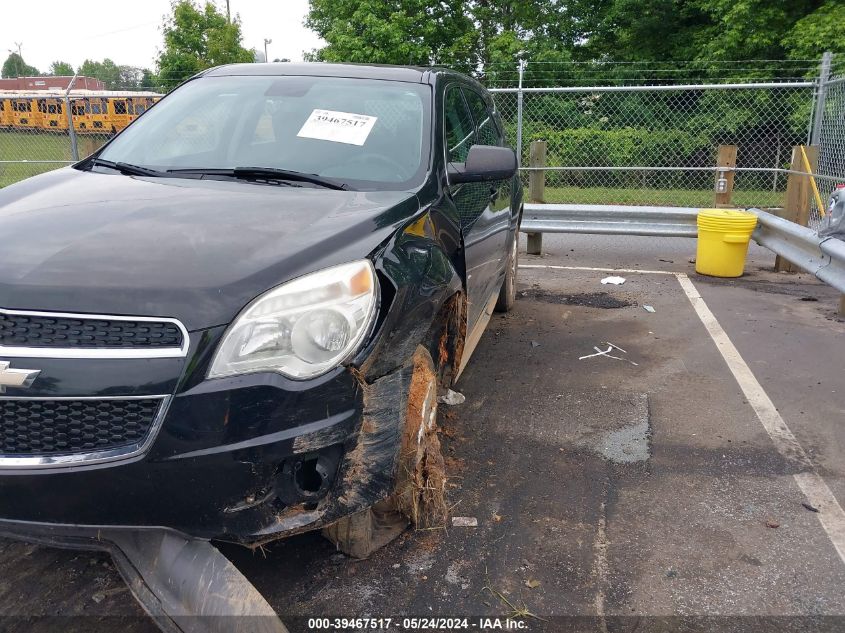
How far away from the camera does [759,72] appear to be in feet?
61.7

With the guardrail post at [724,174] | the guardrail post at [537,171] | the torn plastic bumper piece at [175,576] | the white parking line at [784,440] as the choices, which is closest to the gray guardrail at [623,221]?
the guardrail post at [724,174]

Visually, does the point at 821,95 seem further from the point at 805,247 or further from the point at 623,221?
the point at 805,247

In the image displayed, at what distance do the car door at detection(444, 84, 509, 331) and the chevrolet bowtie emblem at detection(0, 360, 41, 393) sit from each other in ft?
6.70

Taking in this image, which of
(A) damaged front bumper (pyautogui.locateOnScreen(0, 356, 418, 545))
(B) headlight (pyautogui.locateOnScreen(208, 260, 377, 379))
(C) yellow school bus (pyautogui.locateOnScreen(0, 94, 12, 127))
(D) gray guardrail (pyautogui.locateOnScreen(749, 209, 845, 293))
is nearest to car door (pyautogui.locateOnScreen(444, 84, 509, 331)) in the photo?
(B) headlight (pyautogui.locateOnScreen(208, 260, 377, 379))

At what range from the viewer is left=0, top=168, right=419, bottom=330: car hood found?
2121 millimetres

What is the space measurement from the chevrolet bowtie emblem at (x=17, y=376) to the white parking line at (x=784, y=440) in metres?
3.04

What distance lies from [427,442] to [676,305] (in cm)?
467

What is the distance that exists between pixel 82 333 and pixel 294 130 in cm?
184

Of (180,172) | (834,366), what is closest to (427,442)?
(180,172)

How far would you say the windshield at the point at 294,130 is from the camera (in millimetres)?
3400

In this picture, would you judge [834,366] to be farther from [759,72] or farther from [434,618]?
[759,72]

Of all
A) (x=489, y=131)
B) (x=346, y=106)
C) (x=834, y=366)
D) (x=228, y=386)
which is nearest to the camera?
(x=228, y=386)

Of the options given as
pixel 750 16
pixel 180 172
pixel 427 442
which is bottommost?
pixel 427 442

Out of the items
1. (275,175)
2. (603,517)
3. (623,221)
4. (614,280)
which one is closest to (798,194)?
(623,221)
